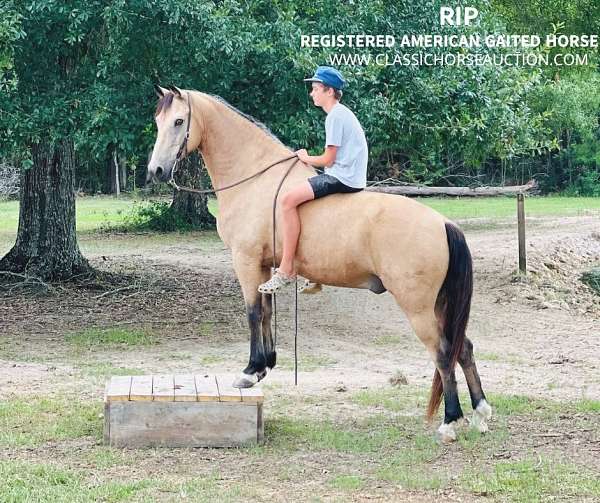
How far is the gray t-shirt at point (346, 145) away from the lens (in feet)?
22.2

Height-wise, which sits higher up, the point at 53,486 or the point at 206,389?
the point at 206,389

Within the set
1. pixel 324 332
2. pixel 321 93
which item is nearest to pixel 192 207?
pixel 324 332

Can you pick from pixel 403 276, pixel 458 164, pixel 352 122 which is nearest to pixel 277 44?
pixel 352 122

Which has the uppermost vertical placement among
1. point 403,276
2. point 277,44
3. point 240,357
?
point 277,44

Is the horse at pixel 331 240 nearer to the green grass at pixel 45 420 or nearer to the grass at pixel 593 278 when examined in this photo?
the green grass at pixel 45 420

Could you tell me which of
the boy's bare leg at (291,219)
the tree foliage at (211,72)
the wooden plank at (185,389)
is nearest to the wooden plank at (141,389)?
the wooden plank at (185,389)

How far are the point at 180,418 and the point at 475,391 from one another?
207 cm

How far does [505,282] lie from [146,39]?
7037 mm

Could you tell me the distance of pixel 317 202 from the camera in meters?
6.89

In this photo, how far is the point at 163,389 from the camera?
6.74 m

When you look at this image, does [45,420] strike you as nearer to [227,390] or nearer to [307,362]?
[227,390]

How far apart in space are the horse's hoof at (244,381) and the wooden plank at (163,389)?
454 mm

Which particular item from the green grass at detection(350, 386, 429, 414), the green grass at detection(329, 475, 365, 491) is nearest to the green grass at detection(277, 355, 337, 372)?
the green grass at detection(350, 386, 429, 414)

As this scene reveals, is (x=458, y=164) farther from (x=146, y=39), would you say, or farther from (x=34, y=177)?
(x=146, y=39)
